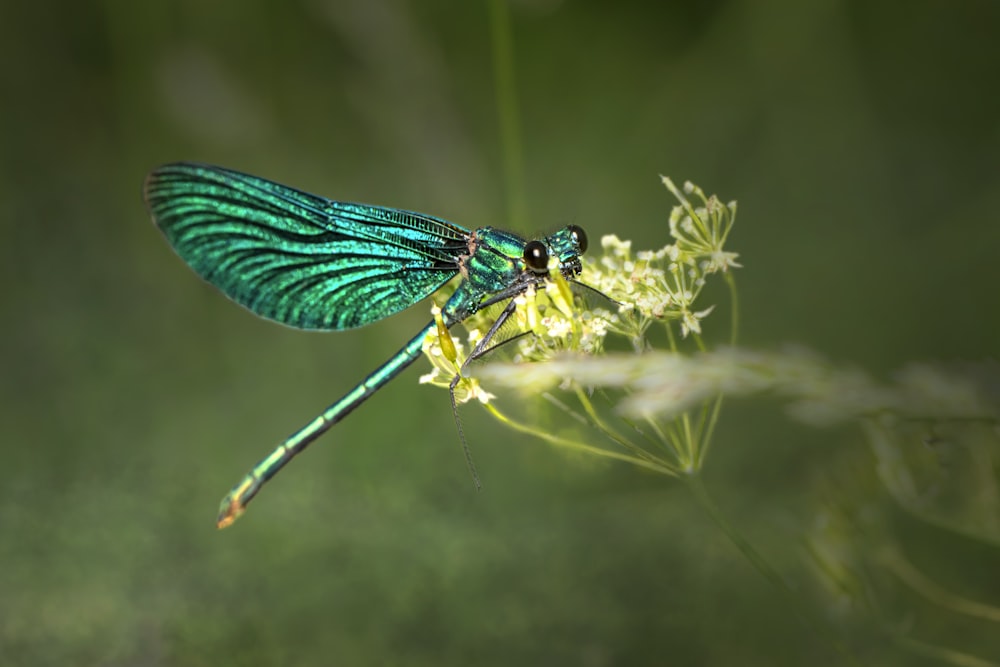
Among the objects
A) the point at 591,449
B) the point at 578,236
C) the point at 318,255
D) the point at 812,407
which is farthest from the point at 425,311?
the point at 812,407

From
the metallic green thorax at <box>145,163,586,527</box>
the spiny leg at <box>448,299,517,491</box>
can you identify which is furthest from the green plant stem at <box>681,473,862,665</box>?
the metallic green thorax at <box>145,163,586,527</box>

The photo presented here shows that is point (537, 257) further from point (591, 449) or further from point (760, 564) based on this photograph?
point (760, 564)

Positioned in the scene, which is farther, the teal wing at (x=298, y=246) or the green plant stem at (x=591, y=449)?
the teal wing at (x=298, y=246)

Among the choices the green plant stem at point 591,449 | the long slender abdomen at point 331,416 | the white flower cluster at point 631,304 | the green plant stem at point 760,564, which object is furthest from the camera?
the long slender abdomen at point 331,416

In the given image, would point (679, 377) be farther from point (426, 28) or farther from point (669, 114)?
point (426, 28)

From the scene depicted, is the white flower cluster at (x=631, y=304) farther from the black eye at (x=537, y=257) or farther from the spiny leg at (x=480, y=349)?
the black eye at (x=537, y=257)

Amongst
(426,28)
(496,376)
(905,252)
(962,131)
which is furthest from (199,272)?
(962,131)

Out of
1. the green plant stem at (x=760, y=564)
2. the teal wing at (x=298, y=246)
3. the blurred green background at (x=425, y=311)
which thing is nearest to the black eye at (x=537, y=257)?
the teal wing at (x=298, y=246)
